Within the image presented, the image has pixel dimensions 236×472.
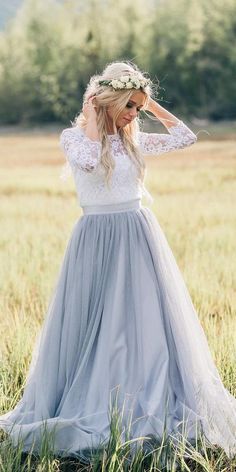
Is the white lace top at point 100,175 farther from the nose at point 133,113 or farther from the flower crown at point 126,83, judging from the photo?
the flower crown at point 126,83

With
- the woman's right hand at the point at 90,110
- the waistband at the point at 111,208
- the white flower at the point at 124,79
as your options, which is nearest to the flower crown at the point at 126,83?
the white flower at the point at 124,79

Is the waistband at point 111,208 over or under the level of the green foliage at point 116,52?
over

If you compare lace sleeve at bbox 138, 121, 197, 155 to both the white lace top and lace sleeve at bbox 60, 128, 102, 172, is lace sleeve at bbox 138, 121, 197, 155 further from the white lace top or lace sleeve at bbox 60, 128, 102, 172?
lace sleeve at bbox 60, 128, 102, 172

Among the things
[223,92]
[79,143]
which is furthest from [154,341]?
[223,92]

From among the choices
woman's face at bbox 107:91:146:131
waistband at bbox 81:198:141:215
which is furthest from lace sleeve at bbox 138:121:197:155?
waistband at bbox 81:198:141:215

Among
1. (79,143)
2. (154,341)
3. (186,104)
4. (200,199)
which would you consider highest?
(79,143)

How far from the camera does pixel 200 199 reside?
46.8ft

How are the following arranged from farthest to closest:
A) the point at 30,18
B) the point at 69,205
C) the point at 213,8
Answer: the point at 30,18 → the point at 213,8 → the point at 69,205

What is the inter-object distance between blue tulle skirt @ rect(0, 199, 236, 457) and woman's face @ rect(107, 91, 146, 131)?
0.38 metres

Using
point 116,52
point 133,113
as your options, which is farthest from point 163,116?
point 116,52

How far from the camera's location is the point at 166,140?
4.24 m

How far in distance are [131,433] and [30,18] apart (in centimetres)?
6971

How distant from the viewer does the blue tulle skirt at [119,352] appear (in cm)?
394

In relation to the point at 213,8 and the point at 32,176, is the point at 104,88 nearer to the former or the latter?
the point at 32,176
